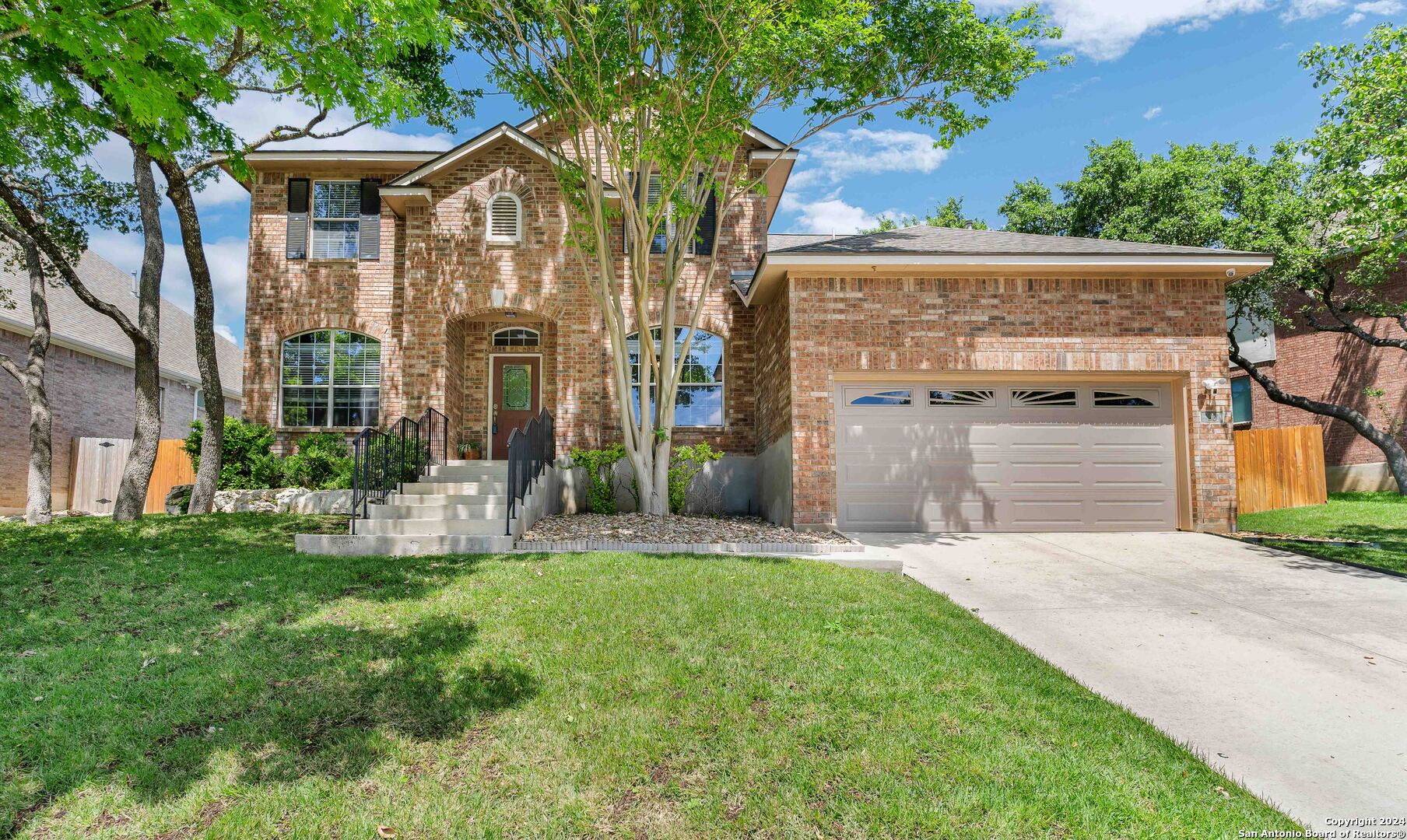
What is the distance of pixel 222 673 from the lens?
166 inches

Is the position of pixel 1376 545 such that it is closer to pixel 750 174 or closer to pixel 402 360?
pixel 750 174

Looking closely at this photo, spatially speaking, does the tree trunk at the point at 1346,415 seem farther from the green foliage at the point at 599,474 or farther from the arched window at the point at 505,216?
the arched window at the point at 505,216

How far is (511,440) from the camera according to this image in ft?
A: 28.1

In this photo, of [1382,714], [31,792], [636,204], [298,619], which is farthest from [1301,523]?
[31,792]

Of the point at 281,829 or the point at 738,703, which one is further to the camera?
the point at 738,703

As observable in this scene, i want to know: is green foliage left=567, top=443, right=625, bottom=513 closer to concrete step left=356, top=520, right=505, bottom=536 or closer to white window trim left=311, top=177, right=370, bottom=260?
concrete step left=356, top=520, right=505, bottom=536

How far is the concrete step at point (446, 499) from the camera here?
9.25 m

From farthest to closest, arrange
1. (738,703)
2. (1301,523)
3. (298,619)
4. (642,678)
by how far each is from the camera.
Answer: (1301,523) < (298,619) < (642,678) < (738,703)

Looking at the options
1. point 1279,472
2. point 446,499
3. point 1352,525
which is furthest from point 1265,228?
point 446,499

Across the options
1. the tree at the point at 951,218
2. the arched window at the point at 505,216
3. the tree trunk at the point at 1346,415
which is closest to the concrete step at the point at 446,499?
the arched window at the point at 505,216

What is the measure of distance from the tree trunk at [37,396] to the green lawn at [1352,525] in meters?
17.2

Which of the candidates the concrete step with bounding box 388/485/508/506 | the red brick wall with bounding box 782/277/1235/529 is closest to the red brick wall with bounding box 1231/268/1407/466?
the red brick wall with bounding box 782/277/1235/529

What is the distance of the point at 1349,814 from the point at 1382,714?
4.56 ft

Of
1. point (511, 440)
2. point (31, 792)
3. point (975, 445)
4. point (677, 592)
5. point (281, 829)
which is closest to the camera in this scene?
point (281, 829)
